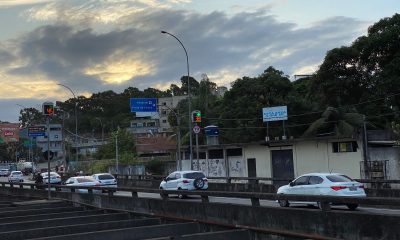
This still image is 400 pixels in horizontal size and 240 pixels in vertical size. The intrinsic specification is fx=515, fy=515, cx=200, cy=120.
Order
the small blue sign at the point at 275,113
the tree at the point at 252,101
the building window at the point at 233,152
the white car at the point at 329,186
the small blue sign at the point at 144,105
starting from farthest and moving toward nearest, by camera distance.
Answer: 1. the tree at the point at 252,101
2. the small blue sign at the point at 275,113
3. the small blue sign at the point at 144,105
4. the building window at the point at 233,152
5. the white car at the point at 329,186

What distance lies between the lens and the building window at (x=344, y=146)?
117ft

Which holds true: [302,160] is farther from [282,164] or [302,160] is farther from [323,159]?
[282,164]

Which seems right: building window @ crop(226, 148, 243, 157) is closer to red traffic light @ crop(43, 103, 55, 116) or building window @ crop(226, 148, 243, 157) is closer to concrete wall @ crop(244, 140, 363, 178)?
concrete wall @ crop(244, 140, 363, 178)

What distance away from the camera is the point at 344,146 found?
36469mm

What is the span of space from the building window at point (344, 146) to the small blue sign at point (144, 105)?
17.6 metres

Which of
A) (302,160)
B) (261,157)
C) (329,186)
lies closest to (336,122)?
(261,157)

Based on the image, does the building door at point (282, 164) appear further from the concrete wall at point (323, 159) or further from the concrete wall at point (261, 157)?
the concrete wall at point (323, 159)

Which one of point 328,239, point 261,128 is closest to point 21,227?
point 328,239

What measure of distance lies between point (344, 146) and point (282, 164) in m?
6.82

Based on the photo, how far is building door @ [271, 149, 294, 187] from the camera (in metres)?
41.2

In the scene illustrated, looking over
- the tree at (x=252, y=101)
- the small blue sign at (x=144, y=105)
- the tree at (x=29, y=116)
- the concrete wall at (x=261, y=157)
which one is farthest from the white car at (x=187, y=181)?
the tree at (x=29, y=116)

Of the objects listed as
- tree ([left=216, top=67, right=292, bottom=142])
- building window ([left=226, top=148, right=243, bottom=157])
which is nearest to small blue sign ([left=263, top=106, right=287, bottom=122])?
building window ([left=226, top=148, right=243, bottom=157])

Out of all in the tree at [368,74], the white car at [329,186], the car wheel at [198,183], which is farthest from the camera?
the tree at [368,74]

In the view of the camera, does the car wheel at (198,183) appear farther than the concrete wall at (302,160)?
No
